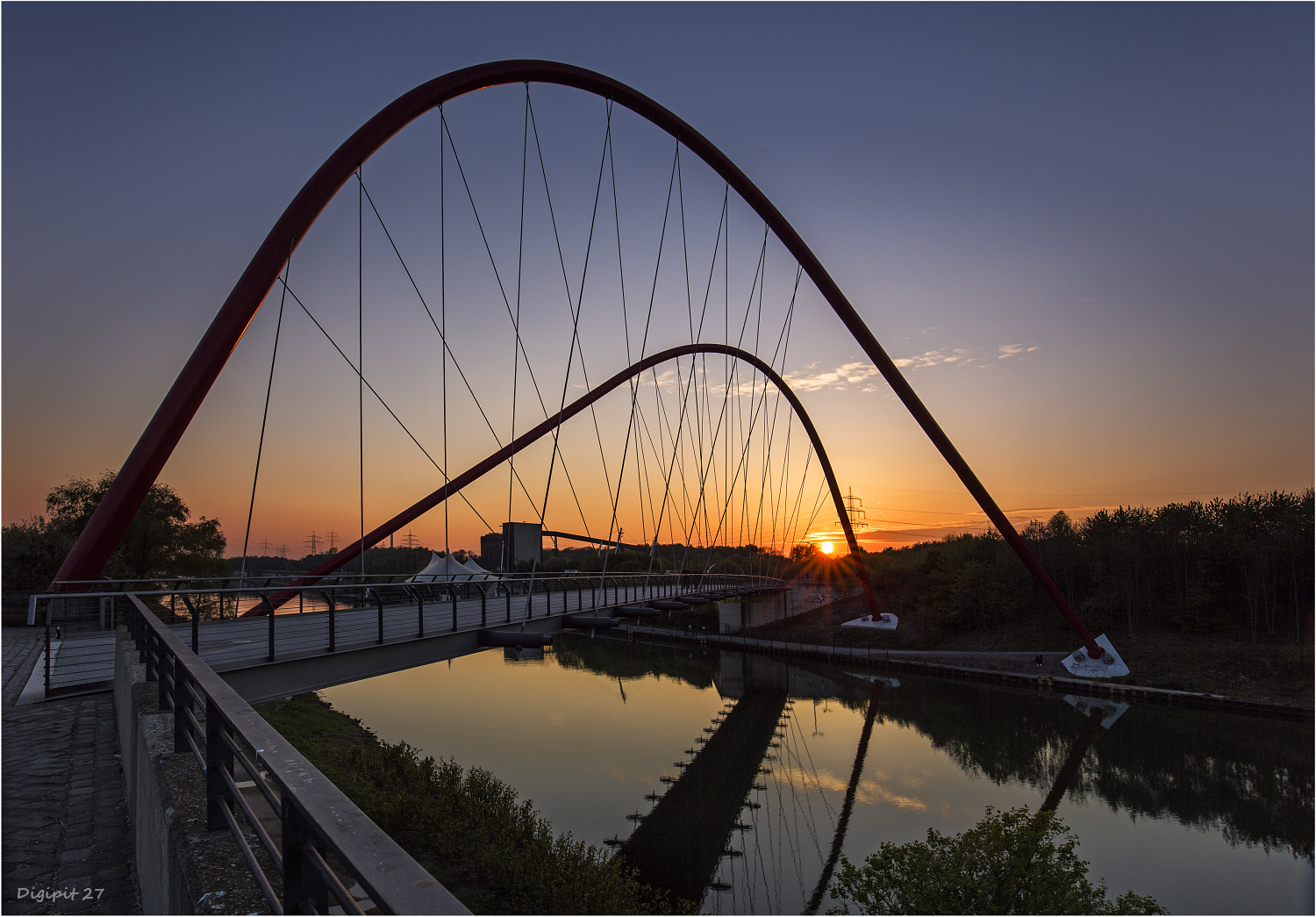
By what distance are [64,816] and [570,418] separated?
105 ft

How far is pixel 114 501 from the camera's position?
10.5 meters

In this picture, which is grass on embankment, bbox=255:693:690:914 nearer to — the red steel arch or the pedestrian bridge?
the pedestrian bridge

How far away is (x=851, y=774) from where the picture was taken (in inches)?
1078

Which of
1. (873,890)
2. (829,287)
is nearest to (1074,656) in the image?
(829,287)

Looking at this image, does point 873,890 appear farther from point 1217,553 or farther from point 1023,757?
point 1217,553

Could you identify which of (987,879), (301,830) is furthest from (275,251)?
(987,879)

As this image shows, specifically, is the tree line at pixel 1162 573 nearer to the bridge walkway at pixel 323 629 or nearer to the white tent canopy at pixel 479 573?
the white tent canopy at pixel 479 573

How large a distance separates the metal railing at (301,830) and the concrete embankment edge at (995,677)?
43.3m

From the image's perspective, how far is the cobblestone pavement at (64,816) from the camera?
4.57 metres

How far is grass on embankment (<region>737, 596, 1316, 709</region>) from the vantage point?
3578 centimetres

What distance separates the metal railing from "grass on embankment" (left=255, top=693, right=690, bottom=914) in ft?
29.5

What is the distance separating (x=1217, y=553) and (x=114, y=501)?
59.4m

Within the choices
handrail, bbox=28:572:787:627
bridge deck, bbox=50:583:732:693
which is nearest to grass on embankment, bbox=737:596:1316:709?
handrail, bbox=28:572:787:627

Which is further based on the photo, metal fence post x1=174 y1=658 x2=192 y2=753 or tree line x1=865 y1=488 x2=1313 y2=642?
tree line x1=865 y1=488 x2=1313 y2=642
